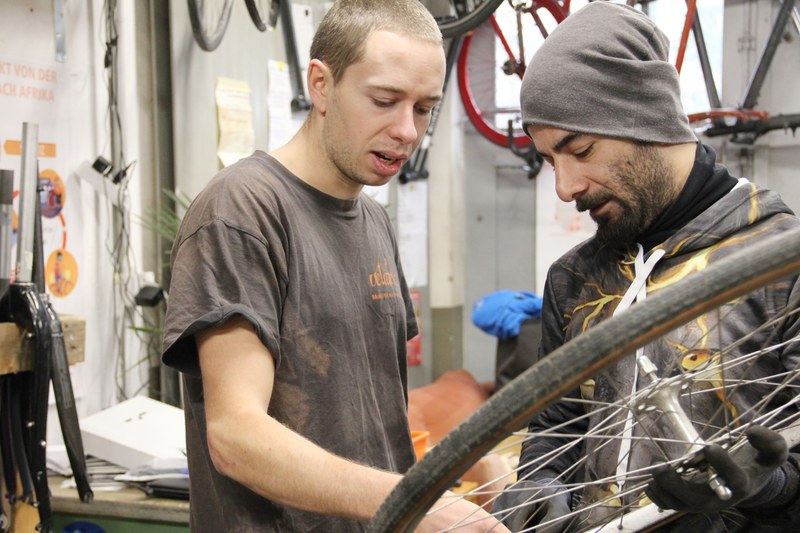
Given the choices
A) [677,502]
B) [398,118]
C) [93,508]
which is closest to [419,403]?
[93,508]

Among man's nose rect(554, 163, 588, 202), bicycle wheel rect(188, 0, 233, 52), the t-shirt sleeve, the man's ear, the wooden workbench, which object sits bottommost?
the wooden workbench

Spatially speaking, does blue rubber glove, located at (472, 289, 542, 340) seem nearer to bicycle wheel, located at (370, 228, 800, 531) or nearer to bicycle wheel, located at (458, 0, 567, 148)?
bicycle wheel, located at (458, 0, 567, 148)

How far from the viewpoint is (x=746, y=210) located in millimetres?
1056

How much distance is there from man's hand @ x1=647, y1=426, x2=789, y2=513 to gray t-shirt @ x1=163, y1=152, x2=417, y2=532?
451 millimetres

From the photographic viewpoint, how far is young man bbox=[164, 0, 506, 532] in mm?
930

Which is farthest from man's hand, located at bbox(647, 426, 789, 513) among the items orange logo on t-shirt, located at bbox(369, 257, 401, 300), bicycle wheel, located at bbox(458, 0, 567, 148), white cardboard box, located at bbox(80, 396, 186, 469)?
bicycle wheel, located at bbox(458, 0, 567, 148)

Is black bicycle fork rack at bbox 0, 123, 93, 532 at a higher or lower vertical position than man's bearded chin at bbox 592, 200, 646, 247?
lower

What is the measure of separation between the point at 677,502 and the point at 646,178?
580mm

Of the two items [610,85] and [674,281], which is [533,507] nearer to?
[674,281]

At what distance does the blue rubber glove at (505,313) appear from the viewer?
131 inches

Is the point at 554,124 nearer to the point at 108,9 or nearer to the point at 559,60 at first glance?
the point at 559,60

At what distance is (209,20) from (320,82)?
150 centimetres

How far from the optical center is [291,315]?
3.56ft

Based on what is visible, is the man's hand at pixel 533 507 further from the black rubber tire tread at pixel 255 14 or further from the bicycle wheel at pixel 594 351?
the black rubber tire tread at pixel 255 14
